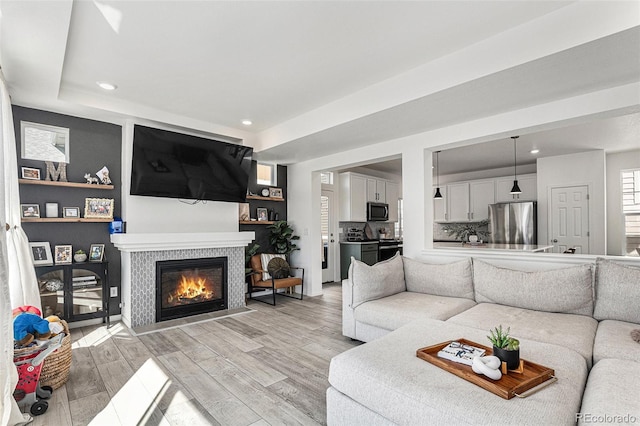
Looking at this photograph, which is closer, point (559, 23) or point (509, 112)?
point (559, 23)

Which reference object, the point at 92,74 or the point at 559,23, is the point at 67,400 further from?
the point at 559,23

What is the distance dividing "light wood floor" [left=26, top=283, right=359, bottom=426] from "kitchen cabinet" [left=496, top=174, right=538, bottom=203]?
5.10 meters

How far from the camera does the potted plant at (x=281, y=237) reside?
5555 mm

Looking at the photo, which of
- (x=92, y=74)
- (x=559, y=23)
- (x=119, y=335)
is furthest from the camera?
(x=119, y=335)

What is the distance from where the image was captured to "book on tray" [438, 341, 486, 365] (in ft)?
5.52

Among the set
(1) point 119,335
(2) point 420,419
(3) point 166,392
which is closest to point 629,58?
(2) point 420,419

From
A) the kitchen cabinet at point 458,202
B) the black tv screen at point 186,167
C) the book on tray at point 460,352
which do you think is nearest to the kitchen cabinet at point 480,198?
the kitchen cabinet at point 458,202

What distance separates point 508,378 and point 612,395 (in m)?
0.40

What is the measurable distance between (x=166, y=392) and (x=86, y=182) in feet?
9.42

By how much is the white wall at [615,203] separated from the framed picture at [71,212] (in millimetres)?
8479

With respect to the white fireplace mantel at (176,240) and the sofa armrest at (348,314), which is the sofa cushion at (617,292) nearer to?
the sofa armrest at (348,314)

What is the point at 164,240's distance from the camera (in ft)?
13.1

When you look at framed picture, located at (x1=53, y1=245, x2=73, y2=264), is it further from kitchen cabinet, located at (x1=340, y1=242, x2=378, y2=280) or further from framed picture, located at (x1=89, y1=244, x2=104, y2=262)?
kitchen cabinet, located at (x1=340, y1=242, x2=378, y2=280)

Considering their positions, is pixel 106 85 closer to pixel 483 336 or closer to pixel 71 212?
pixel 71 212
